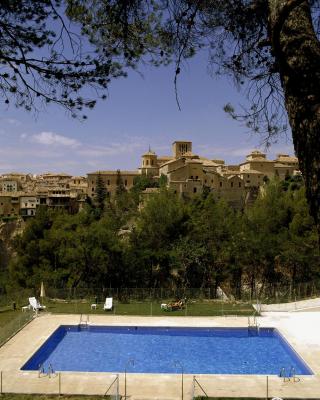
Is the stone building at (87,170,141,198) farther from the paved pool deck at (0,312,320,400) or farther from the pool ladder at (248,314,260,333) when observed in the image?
the paved pool deck at (0,312,320,400)

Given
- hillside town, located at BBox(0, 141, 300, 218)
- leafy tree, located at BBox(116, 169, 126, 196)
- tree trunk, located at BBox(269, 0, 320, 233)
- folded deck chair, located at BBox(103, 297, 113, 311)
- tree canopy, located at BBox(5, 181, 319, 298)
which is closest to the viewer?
tree trunk, located at BBox(269, 0, 320, 233)

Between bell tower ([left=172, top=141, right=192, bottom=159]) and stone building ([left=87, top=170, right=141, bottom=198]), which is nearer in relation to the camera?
stone building ([left=87, top=170, right=141, bottom=198])

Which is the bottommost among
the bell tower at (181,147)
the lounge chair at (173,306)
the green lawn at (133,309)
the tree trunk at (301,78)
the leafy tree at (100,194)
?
the green lawn at (133,309)

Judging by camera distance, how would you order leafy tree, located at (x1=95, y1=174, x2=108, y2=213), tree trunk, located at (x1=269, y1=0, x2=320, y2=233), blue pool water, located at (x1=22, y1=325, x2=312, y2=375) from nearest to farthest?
tree trunk, located at (x1=269, y1=0, x2=320, y2=233) < blue pool water, located at (x1=22, y1=325, x2=312, y2=375) < leafy tree, located at (x1=95, y1=174, x2=108, y2=213)

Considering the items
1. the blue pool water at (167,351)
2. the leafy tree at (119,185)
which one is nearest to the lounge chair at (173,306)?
the blue pool water at (167,351)

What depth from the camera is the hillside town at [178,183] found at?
231 feet

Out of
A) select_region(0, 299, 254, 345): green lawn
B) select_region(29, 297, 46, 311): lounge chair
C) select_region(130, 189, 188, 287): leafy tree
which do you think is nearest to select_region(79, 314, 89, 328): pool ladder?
select_region(0, 299, 254, 345): green lawn

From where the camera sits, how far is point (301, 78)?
3.08 metres

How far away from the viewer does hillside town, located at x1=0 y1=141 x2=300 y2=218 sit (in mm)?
70312

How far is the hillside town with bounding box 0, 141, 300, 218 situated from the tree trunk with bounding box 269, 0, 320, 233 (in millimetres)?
60248

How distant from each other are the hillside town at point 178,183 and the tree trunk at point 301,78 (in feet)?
198

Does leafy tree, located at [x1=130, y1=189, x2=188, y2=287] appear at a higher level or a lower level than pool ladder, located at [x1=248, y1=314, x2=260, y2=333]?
higher

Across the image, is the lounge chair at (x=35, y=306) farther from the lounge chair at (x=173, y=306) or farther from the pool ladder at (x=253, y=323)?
the pool ladder at (x=253, y=323)

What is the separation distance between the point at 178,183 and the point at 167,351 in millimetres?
53790
